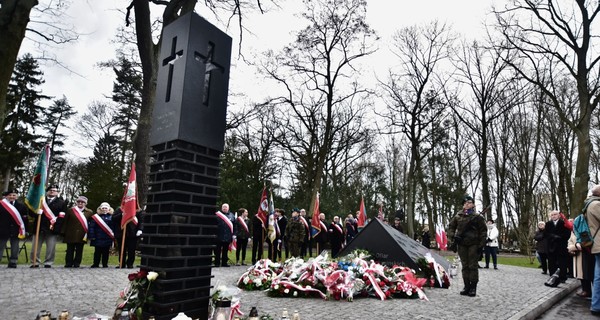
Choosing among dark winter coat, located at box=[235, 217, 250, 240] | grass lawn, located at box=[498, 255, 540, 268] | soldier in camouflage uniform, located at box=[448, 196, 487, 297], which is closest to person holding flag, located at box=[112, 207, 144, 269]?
dark winter coat, located at box=[235, 217, 250, 240]

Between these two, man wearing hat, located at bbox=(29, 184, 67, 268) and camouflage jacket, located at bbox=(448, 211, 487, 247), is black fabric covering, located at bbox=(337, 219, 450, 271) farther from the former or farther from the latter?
man wearing hat, located at bbox=(29, 184, 67, 268)

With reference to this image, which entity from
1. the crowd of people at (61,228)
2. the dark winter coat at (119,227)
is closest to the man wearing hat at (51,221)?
the crowd of people at (61,228)

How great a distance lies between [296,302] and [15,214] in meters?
8.26

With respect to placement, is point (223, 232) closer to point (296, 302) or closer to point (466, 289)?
point (296, 302)

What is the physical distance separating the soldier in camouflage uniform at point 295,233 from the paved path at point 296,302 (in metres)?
6.30

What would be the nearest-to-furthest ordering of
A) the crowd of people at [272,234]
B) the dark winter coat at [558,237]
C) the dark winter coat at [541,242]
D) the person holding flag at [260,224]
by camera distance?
the dark winter coat at [558,237]
the dark winter coat at [541,242]
the crowd of people at [272,234]
the person holding flag at [260,224]

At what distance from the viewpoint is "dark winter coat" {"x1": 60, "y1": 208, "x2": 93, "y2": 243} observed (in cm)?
1027

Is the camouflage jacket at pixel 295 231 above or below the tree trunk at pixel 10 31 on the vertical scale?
below

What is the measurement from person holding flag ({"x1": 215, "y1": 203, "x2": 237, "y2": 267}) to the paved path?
3.32 meters

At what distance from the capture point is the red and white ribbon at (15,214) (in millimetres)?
10016

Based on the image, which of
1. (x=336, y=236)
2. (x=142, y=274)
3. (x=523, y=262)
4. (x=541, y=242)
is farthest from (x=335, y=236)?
(x=142, y=274)

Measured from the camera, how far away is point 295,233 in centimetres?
1512

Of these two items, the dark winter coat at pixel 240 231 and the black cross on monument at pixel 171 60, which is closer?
the black cross on monument at pixel 171 60

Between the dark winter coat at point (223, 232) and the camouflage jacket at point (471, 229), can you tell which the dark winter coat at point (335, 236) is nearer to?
the dark winter coat at point (223, 232)
